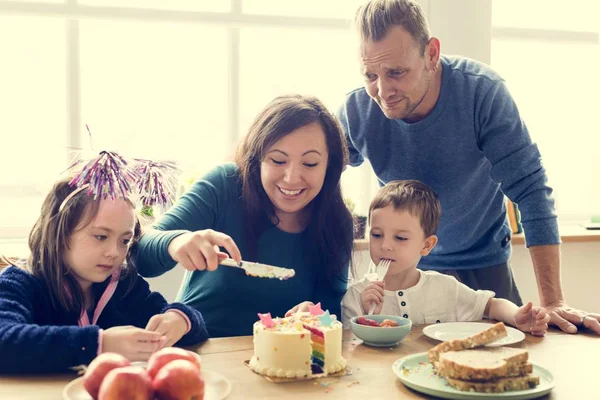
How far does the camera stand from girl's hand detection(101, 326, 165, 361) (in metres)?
1.32

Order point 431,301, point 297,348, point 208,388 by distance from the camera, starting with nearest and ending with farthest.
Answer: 1. point 208,388
2. point 297,348
3. point 431,301

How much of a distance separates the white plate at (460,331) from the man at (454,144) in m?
0.25

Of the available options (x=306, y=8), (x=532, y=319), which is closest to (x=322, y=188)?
(x=532, y=319)

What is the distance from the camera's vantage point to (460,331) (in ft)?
5.58

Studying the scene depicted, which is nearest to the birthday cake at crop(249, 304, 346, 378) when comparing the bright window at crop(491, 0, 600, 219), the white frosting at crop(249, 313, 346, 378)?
the white frosting at crop(249, 313, 346, 378)

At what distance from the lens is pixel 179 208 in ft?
6.00

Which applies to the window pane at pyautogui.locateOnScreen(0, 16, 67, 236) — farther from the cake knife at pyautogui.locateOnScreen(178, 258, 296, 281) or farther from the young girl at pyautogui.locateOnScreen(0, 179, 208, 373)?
the cake knife at pyautogui.locateOnScreen(178, 258, 296, 281)

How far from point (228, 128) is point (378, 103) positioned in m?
1.32

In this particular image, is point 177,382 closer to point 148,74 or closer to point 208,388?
point 208,388

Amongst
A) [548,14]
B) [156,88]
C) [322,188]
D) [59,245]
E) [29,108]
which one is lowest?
[59,245]

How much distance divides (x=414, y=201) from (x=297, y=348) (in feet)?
2.65

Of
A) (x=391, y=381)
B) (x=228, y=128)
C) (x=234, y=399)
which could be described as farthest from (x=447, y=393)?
(x=228, y=128)

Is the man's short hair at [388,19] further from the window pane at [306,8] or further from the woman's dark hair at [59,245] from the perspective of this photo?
the window pane at [306,8]

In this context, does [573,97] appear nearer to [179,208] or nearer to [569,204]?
[569,204]
